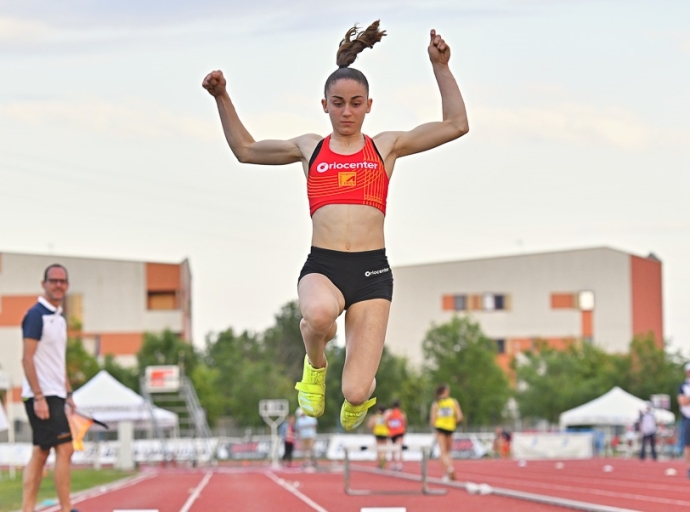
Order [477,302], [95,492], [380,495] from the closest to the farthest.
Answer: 1. [380,495]
2. [95,492]
3. [477,302]

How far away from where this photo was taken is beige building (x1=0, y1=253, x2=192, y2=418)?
76812 millimetres

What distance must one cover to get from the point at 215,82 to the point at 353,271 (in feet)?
4.88

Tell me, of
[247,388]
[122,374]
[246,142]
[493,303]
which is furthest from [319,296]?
[493,303]

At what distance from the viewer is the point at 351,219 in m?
7.74

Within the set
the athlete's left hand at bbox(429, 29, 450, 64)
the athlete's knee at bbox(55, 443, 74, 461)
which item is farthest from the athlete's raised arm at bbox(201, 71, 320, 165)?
the athlete's knee at bbox(55, 443, 74, 461)

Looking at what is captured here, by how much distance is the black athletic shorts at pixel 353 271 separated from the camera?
767 centimetres

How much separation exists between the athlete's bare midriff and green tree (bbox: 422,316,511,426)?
199 feet

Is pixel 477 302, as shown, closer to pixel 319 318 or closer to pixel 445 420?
pixel 445 420

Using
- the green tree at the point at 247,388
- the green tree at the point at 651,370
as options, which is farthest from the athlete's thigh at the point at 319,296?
the green tree at the point at 247,388

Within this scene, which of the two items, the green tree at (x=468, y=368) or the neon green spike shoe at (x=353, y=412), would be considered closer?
the neon green spike shoe at (x=353, y=412)

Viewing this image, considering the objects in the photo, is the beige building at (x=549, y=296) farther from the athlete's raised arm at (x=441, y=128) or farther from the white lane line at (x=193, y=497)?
the athlete's raised arm at (x=441, y=128)

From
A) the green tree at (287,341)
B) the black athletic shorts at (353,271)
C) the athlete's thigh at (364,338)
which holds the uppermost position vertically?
→ the green tree at (287,341)

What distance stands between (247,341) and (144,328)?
32474 mm

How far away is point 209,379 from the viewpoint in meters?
74.3
